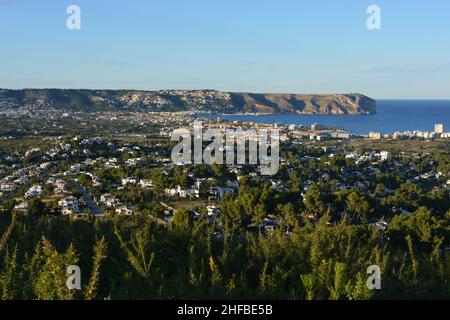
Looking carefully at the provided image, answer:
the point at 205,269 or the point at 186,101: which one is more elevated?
the point at 186,101

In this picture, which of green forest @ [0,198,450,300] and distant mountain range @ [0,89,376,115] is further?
distant mountain range @ [0,89,376,115]

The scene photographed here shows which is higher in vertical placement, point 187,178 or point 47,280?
point 47,280

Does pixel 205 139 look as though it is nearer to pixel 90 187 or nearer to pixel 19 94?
pixel 90 187

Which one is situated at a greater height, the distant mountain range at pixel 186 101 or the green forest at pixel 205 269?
the distant mountain range at pixel 186 101

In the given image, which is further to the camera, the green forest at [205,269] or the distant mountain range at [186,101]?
the distant mountain range at [186,101]

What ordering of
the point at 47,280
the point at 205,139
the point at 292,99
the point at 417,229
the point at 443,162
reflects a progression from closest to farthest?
the point at 47,280, the point at 417,229, the point at 443,162, the point at 205,139, the point at 292,99

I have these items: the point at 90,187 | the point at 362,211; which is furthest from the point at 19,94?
the point at 362,211

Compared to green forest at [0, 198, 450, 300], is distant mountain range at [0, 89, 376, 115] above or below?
above

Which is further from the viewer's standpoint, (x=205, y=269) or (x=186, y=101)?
(x=186, y=101)
